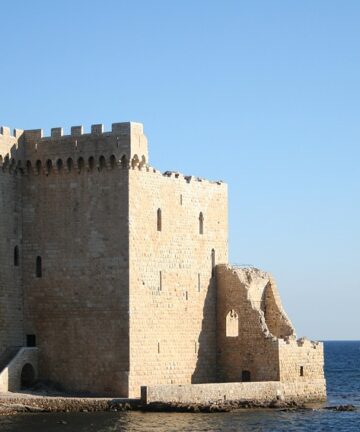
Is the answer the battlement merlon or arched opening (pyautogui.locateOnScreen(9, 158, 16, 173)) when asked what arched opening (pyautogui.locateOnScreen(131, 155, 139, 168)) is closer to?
the battlement merlon

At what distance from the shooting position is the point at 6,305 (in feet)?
150

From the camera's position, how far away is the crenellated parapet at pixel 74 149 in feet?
147

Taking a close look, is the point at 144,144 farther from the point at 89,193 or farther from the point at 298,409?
the point at 298,409

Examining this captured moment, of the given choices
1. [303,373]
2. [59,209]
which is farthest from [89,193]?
[303,373]

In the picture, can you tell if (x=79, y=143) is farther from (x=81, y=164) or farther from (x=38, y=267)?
(x=38, y=267)

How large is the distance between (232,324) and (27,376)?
9408 millimetres

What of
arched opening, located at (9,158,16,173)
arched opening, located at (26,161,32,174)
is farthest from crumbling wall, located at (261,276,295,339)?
arched opening, located at (9,158,16,173)

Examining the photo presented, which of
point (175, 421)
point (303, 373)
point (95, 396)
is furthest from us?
point (303, 373)

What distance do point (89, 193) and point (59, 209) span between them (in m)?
1.41

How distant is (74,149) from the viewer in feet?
150

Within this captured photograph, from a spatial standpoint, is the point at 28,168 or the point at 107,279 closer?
the point at 107,279

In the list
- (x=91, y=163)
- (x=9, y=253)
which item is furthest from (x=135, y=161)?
(x=9, y=253)

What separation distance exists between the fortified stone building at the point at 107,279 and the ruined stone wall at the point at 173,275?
0.20ft

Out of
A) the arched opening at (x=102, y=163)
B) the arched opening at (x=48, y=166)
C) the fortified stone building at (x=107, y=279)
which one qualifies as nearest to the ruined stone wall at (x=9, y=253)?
the fortified stone building at (x=107, y=279)
